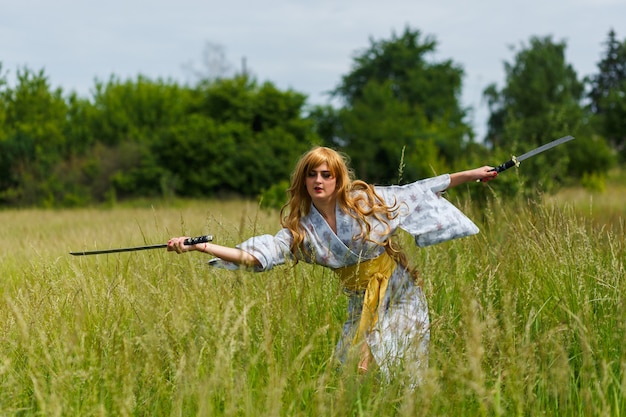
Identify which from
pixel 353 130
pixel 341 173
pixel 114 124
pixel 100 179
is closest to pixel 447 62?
pixel 353 130

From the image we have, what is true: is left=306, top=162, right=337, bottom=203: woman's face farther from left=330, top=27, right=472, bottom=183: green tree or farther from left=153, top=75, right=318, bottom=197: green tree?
left=153, top=75, right=318, bottom=197: green tree

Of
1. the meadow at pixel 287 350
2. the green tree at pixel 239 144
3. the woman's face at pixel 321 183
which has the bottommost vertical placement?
the meadow at pixel 287 350

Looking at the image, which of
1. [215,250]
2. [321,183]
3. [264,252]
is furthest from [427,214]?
[215,250]

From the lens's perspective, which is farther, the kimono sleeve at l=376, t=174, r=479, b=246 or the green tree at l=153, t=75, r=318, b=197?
the green tree at l=153, t=75, r=318, b=197

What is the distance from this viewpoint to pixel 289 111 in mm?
24672

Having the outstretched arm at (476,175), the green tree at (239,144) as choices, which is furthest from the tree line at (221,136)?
the outstretched arm at (476,175)

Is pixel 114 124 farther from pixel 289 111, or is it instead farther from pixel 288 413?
pixel 288 413

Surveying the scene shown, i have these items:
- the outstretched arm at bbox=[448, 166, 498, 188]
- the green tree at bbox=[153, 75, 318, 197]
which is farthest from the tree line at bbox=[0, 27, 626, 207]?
the outstretched arm at bbox=[448, 166, 498, 188]

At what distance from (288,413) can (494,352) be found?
108 centimetres

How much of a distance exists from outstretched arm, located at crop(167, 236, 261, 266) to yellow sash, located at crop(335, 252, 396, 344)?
20.9 inches

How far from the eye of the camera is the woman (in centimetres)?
371

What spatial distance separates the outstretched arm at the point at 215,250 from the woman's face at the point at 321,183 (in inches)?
19.5

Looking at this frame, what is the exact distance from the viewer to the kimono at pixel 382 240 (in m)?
3.63

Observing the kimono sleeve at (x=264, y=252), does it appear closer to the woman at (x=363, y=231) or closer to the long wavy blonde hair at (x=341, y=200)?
the woman at (x=363, y=231)
